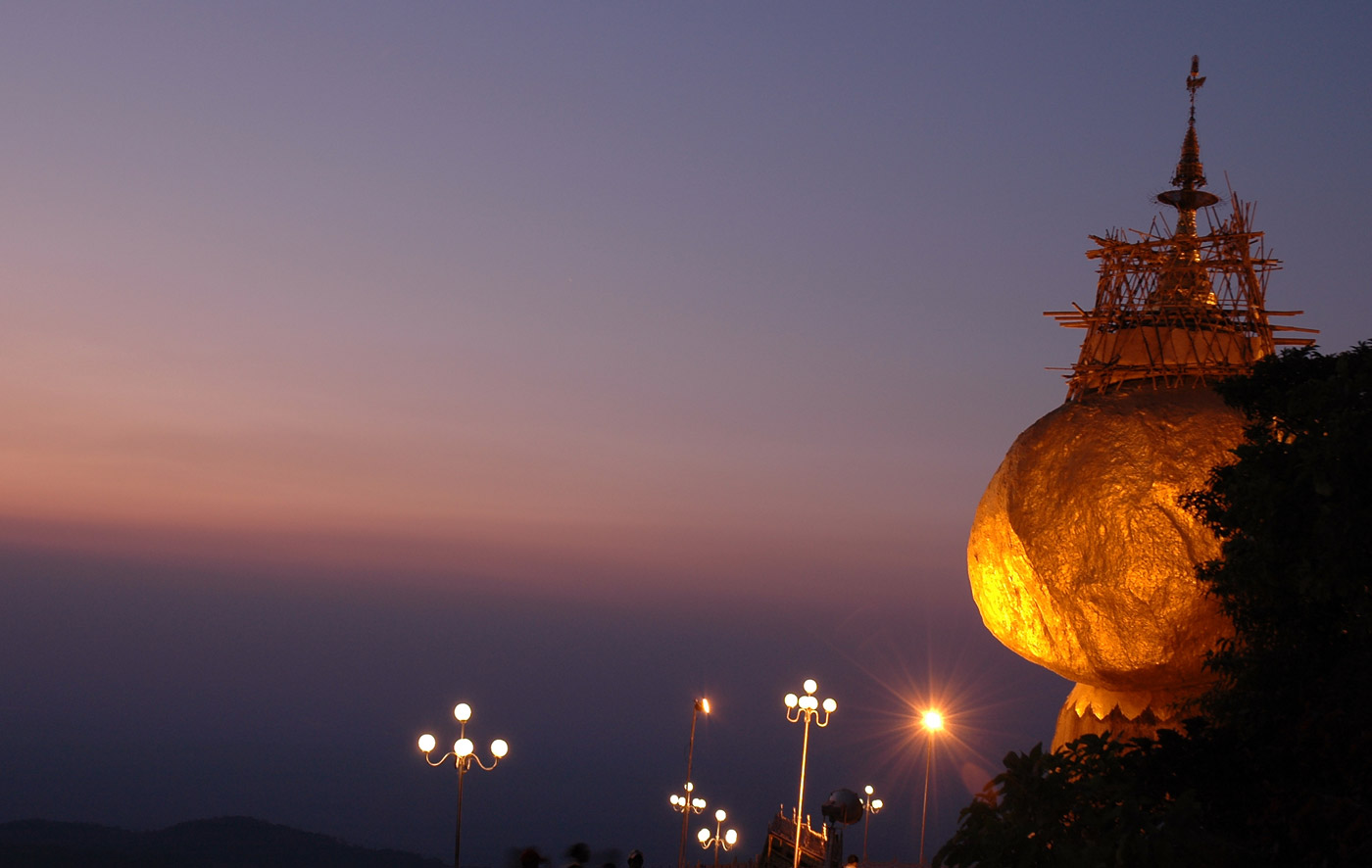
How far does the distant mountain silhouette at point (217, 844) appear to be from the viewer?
6706 cm

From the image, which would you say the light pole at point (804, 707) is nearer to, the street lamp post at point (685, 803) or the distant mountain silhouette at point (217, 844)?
the street lamp post at point (685, 803)

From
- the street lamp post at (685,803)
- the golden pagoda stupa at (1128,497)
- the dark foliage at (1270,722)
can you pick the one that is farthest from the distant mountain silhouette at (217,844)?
the dark foliage at (1270,722)

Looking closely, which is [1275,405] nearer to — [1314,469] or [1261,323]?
[1314,469]

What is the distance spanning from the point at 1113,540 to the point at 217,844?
70916 millimetres

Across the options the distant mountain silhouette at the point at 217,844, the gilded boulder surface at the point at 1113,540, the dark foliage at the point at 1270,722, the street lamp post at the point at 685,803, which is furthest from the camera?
the distant mountain silhouette at the point at 217,844

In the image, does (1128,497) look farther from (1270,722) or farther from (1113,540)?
(1270,722)

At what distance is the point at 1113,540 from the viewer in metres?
16.8

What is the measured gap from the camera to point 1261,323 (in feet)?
64.3

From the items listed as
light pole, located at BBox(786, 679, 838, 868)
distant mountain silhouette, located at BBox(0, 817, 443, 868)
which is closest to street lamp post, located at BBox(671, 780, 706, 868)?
light pole, located at BBox(786, 679, 838, 868)

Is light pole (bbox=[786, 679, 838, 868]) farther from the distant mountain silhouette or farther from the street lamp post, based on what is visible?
the distant mountain silhouette

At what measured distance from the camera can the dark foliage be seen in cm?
1147

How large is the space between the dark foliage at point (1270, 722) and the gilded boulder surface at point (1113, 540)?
300 cm

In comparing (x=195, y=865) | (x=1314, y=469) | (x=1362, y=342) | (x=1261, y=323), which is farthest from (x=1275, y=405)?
(x=195, y=865)

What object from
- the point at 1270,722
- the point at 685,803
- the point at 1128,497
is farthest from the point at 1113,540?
the point at 685,803
